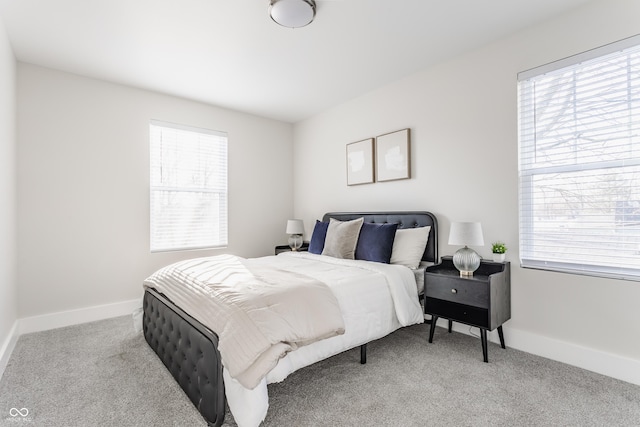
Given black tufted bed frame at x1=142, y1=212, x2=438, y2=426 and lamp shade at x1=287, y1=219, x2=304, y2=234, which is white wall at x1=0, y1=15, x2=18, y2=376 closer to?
black tufted bed frame at x1=142, y1=212, x2=438, y2=426

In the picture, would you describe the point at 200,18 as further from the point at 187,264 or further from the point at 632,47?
the point at 632,47

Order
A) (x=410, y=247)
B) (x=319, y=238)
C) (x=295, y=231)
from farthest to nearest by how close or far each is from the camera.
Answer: (x=295, y=231), (x=319, y=238), (x=410, y=247)

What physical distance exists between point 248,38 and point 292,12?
0.61 metres

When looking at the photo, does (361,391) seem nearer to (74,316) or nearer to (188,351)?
(188,351)

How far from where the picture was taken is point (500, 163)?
2711 mm

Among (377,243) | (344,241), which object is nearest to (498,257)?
(377,243)

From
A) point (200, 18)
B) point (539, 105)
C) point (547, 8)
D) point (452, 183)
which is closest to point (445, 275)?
point (452, 183)

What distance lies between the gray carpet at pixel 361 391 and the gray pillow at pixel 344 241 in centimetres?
100

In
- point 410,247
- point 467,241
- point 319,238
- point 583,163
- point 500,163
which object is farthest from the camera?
point 319,238

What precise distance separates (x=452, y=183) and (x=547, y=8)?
4.91ft

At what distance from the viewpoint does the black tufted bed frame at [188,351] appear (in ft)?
5.31

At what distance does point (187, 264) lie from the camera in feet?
8.85

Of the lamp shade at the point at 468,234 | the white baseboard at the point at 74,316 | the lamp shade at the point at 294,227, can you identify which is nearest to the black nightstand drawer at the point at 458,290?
the lamp shade at the point at 468,234

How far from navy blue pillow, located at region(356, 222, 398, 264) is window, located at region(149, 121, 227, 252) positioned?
7.13 feet
